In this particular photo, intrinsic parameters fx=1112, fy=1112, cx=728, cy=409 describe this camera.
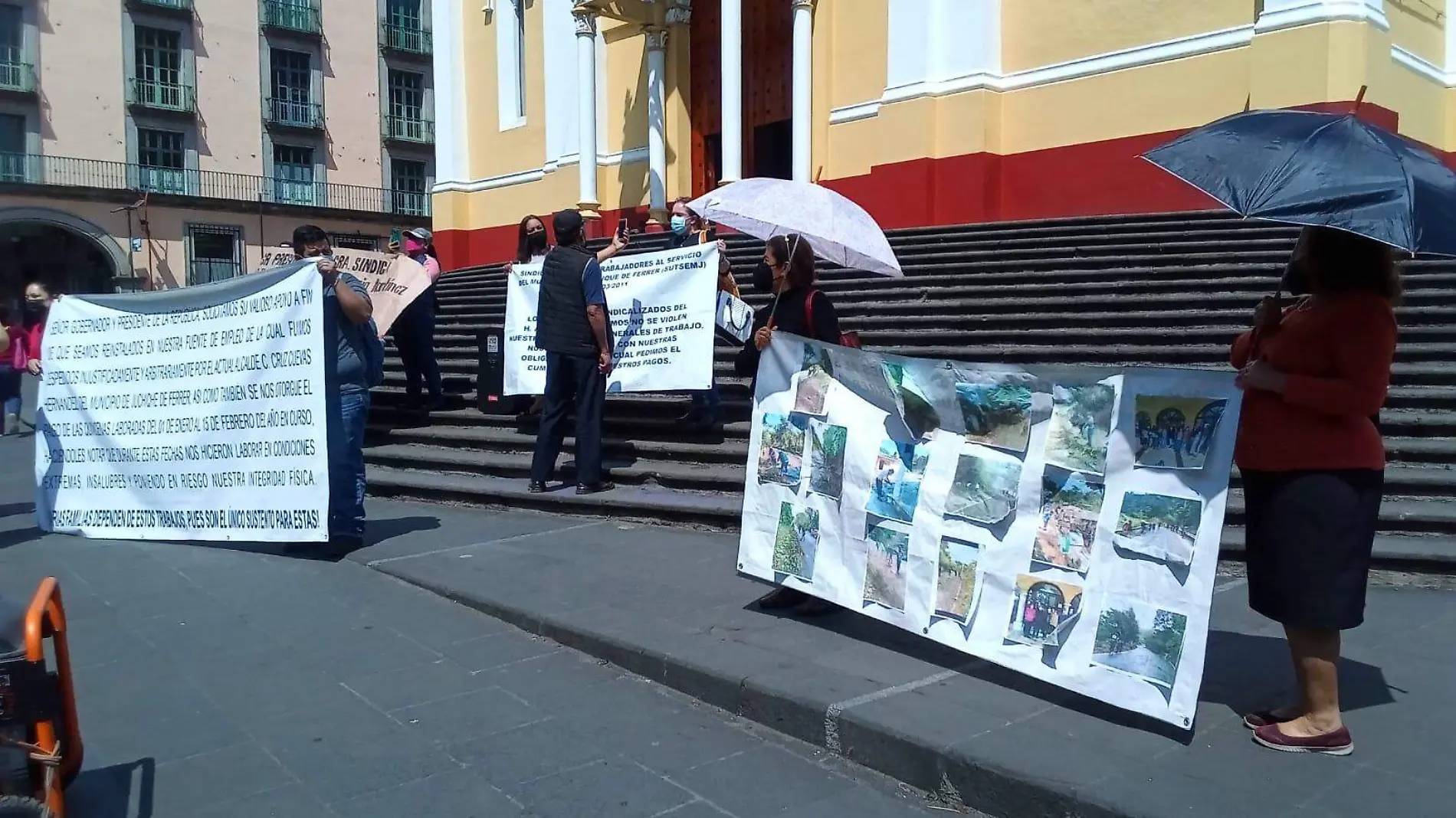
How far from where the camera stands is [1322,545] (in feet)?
11.2

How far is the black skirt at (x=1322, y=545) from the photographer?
3.39 m

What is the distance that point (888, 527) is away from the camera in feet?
14.8

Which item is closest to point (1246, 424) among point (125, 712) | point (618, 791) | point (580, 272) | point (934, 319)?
point (618, 791)

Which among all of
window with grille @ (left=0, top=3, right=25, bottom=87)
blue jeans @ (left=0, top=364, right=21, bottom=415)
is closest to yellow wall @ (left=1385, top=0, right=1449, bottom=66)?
blue jeans @ (left=0, top=364, right=21, bottom=415)

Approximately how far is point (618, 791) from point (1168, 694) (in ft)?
5.85

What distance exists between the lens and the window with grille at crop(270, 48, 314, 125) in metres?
40.8

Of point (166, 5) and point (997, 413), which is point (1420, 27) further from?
point (166, 5)

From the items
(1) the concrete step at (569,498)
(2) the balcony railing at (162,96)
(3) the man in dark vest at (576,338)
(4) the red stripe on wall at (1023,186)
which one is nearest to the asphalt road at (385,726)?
(1) the concrete step at (569,498)

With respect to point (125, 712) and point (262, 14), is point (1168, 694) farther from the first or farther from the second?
point (262, 14)

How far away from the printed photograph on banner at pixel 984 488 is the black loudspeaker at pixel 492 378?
603cm

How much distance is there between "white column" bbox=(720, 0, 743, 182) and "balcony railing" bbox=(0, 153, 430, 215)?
27.3 metres

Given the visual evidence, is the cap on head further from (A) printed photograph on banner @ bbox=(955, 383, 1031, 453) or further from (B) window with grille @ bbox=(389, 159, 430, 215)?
(B) window with grille @ bbox=(389, 159, 430, 215)

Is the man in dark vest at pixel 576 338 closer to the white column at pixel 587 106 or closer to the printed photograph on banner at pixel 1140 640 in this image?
the printed photograph on banner at pixel 1140 640

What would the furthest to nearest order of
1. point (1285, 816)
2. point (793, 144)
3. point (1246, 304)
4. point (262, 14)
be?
1. point (262, 14)
2. point (793, 144)
3. point (1246, 304)
4. point (1285, 816)
